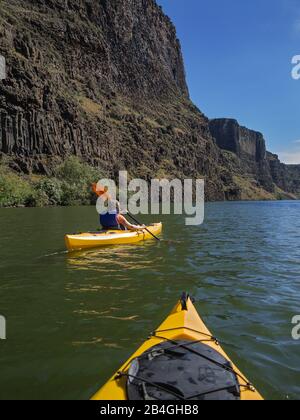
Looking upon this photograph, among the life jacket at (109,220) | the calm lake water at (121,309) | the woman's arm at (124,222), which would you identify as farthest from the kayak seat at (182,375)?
the woman's arm at (124,222)

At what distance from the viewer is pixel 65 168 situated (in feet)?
255

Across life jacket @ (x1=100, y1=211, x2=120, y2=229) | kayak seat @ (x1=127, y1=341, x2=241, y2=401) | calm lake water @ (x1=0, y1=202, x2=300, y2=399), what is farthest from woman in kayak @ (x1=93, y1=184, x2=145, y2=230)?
kayak seat @ (x1=127, y1=341, x2=241, y2=401)

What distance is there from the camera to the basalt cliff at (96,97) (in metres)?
92.5

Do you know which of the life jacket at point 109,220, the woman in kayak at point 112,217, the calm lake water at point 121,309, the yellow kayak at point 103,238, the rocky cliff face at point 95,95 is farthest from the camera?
the rocky cliff face at point 95,95

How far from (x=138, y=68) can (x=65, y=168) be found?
110288mm

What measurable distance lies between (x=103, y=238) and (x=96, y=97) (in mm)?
125754

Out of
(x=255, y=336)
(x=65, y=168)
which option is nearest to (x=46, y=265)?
(x=255, y=336)

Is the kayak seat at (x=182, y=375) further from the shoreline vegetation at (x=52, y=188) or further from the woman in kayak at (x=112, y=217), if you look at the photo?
the shoreline vegetation at (x=52, y=188)

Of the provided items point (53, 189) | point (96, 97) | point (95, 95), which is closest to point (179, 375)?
point (53, 189)

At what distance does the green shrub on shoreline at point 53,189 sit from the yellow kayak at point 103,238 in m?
46.8

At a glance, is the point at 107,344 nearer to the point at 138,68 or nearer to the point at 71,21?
the point at 71,21

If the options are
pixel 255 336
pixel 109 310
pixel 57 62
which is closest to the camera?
pixel 255 336

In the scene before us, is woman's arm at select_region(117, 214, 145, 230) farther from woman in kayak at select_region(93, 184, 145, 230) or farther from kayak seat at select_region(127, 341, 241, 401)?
kayak seat at select_region(127, 341, 241, 401)
